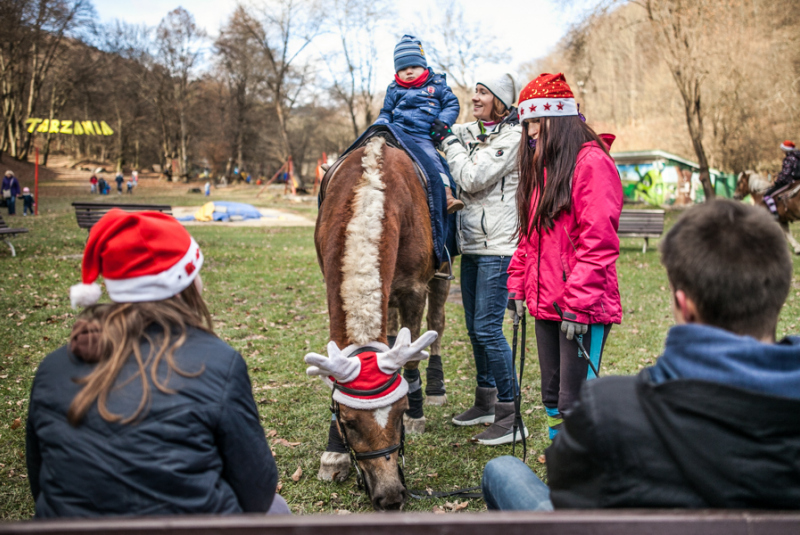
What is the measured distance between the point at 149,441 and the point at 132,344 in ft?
0.97

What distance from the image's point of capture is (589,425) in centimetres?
141

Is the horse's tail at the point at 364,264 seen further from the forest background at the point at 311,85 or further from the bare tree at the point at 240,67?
the bare tree at the point at 240,67

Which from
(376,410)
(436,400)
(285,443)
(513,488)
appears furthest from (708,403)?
(436,400)

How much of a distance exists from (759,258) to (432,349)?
3.94 metres

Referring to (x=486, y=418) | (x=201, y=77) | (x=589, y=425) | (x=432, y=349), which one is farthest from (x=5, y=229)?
(x=201, y=77)

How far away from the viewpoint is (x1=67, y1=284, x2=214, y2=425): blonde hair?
5.04 feet

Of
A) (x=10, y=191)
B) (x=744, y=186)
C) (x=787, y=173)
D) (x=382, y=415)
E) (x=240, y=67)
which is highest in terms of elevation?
(x=240, y=67)

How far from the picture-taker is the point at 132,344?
5.41 ft

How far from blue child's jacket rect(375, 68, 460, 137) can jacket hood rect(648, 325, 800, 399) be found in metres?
3.65

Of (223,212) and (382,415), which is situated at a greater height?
(223,212)

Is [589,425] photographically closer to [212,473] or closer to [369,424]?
[212,473]

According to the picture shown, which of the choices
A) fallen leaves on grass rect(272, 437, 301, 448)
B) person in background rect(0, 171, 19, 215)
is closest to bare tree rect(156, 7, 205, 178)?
person in background rect(0, 171, 19, 215)

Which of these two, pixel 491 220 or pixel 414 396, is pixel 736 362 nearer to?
pixel 491 220

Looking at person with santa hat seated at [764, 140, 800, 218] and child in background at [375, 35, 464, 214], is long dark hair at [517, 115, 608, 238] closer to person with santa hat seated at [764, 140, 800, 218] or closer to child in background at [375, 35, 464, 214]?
child in background at [375, 35, 464, 214]
